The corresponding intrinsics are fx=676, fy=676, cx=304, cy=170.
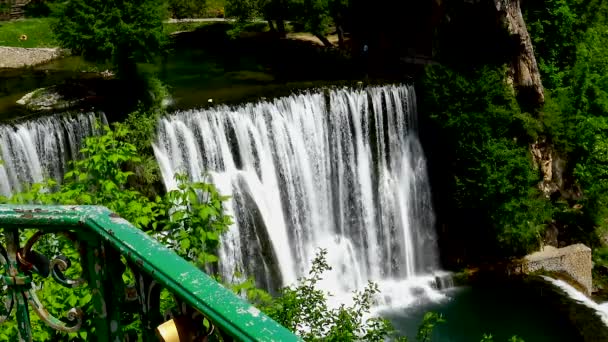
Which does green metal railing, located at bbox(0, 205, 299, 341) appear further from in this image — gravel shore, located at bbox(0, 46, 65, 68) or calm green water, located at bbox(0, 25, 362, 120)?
gravel shore, located at bbox(0, 46, 65, 68)

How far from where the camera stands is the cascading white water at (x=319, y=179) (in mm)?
17266

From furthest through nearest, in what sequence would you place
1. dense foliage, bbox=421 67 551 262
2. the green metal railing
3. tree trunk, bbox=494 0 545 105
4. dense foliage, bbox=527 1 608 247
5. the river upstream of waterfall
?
dense foliage, bbox=527 1 608 247 < tree trunk, bbox=494 0 545 105 < dense foliage, bbox=421 67 551 262 < the river upstream of waterfall < the green metal railing

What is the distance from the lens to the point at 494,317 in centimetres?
1780

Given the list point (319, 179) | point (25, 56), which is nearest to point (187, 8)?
point (25, 56)

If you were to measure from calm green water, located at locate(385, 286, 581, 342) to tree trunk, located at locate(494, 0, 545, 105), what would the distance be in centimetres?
619

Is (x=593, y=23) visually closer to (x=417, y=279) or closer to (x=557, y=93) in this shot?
(x=557, y=93)

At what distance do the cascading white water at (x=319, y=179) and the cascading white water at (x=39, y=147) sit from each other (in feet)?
6.38

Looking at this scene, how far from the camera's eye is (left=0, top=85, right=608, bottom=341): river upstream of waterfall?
1675 centimetres

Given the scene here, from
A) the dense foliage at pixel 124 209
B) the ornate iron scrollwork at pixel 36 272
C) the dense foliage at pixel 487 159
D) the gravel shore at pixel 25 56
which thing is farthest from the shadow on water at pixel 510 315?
the gravel shore at pixel 25 56

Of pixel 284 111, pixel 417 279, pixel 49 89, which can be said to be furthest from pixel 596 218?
pixel 49 89

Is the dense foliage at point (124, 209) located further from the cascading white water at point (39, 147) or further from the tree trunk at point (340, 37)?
the tree trunk at point (340, 37)

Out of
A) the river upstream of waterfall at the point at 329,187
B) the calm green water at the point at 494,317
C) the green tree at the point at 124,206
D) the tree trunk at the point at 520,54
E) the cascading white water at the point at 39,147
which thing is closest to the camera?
the green tree at the point at 124,206

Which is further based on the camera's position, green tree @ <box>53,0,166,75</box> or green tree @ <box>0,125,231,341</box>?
green tree @ <box>53,0,166,75</box>

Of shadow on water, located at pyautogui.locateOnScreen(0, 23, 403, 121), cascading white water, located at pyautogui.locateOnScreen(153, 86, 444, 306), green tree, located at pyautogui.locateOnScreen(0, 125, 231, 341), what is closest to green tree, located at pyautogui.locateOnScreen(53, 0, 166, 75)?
shadow on water, located at pyautogui.locateOnScreen(0, 23, 403, 121)
